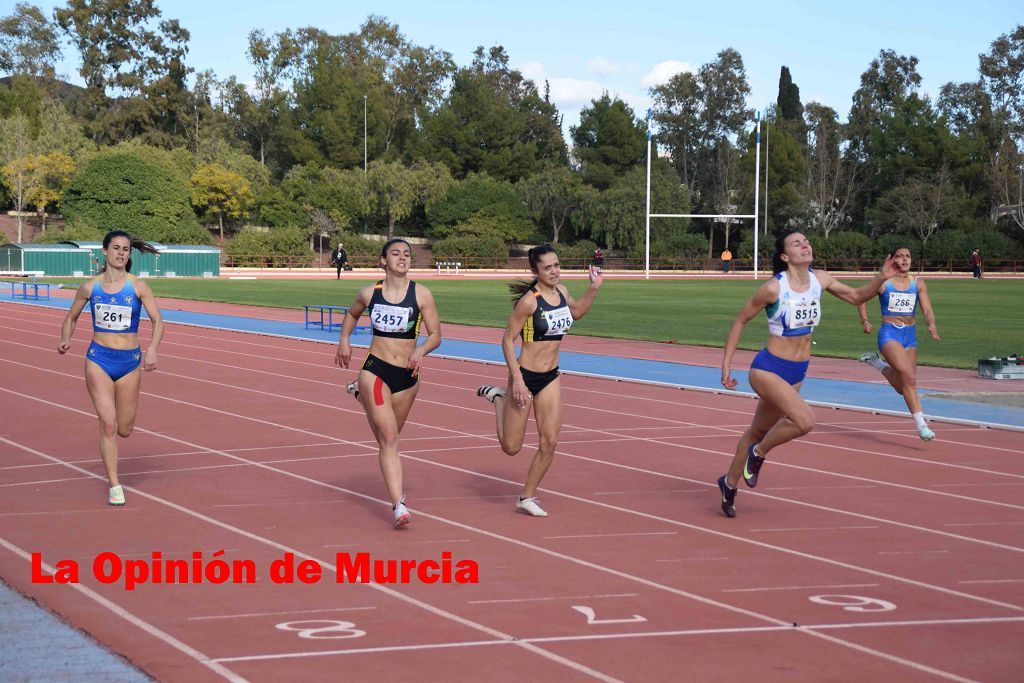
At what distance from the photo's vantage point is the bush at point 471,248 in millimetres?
80562

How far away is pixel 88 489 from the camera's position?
9477mm

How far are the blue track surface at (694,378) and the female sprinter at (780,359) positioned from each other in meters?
5.35

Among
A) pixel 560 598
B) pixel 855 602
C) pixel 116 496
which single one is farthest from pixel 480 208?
pixel 855 602

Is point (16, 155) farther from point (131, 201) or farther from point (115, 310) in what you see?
point (115, 310)

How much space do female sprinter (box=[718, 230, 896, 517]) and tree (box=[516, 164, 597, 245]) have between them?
75874 millimetres

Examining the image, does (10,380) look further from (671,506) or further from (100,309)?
Answer: (671,506)

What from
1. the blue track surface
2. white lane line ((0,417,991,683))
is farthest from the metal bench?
white lane line ((0,417,991,683))

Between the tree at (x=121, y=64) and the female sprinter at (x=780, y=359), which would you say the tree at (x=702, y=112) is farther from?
the female sprinter at (x=780, y=359)

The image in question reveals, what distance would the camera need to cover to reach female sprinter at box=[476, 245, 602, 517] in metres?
8.42

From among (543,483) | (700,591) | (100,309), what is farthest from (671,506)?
(100,309)

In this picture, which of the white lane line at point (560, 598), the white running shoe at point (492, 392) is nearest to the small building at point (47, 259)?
the white running shoe at point (492, 392)

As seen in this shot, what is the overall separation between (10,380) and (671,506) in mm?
11618

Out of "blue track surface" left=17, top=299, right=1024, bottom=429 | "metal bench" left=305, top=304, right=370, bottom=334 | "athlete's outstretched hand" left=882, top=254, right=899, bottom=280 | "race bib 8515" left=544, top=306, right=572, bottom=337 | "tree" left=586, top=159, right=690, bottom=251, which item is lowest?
"blue track surface" left=17, top=299, right=1024, bottom=429

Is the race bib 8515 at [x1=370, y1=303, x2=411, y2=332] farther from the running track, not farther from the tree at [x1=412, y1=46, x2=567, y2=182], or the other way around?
the tree at [x1=412, y1=46, x2=567, y2=182]
